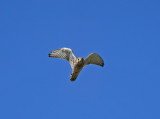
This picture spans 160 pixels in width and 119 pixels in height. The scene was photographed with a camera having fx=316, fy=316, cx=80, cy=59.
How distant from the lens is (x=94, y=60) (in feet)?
75.2

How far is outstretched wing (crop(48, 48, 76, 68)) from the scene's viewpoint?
867 inches

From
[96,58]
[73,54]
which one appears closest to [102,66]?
[96,58]

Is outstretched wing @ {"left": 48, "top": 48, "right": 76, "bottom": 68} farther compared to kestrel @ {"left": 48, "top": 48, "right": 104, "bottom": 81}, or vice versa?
outstretched wing @ {"left": 48, "top": 48, "right": 76, "bottom": 68}

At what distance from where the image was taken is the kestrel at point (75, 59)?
21109 mm

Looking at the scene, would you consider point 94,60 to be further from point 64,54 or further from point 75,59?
point 64,54

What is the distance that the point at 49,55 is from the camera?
22844 mm

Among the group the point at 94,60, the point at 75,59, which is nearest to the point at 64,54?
the point at 75,59

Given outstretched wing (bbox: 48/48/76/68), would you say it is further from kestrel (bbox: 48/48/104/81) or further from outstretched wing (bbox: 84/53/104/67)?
outstretched wing (bbox: 84/53/104/67)

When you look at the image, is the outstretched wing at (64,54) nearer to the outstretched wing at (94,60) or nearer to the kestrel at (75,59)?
the kestrel at (75,59)

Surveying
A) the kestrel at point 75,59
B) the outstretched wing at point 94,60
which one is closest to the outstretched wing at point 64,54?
the kestrel at point 75,59

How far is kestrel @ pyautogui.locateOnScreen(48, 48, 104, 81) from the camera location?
2111 cm

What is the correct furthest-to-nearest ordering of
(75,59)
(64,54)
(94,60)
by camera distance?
(94,60) < (64,54) < (75,59)

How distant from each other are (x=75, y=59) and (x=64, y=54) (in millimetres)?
1221

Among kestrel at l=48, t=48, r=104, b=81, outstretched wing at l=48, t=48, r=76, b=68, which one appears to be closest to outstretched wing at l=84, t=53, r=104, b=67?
kestrel at l=48, t=48, r=104, b=81
